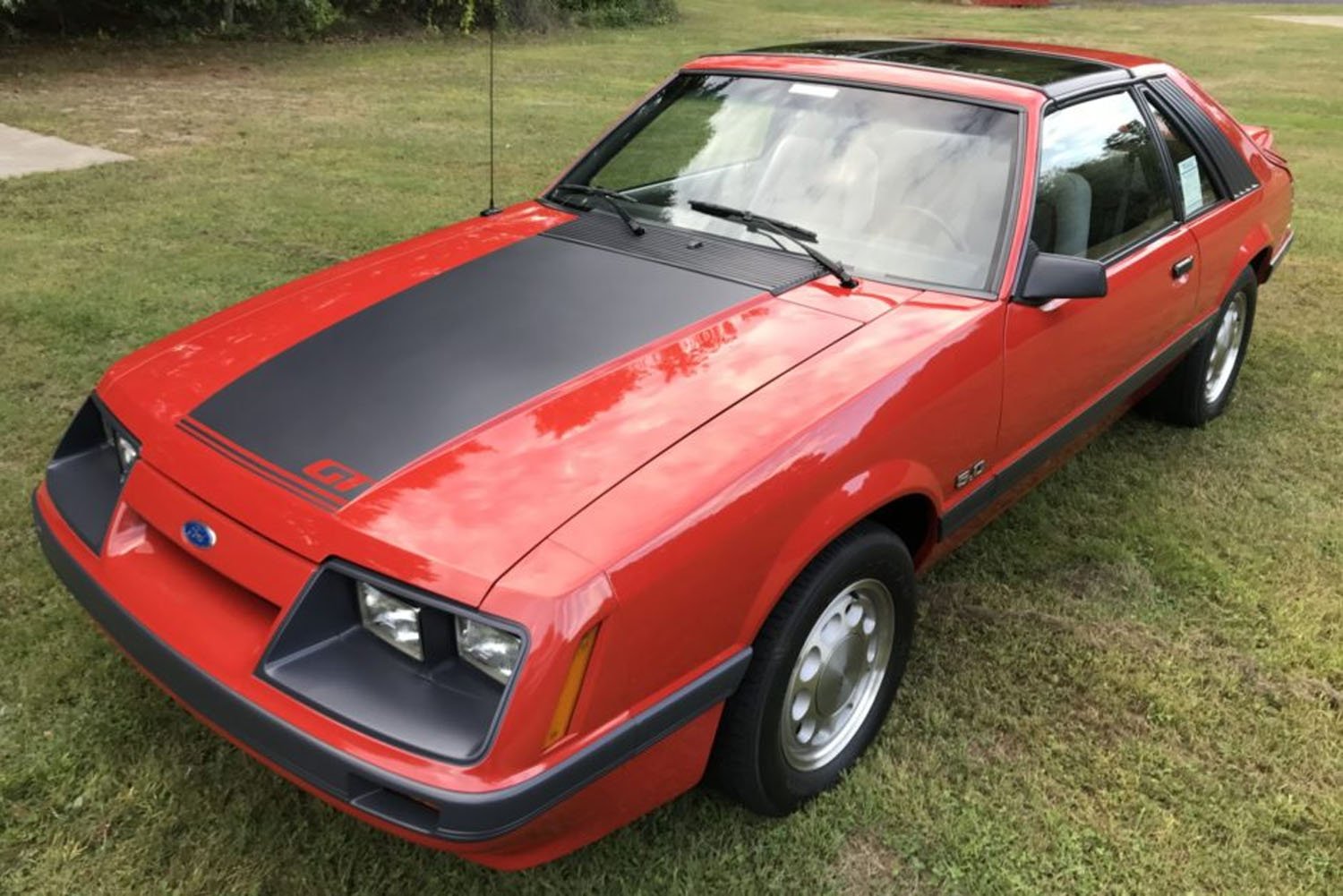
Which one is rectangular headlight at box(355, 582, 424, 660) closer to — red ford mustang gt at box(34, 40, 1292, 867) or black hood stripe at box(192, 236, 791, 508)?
red ford mustang gt at box(34, 40, 1292, 867)

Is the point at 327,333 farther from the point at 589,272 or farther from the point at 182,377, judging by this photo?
the point at 589,272

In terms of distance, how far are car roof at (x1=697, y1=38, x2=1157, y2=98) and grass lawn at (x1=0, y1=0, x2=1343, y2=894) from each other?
145 cm

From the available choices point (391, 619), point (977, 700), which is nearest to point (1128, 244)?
point (977, 700)

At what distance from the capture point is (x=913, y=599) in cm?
252

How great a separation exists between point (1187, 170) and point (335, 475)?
3144 mm

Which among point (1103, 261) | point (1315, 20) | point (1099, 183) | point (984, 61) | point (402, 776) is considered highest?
point (1315, 20)

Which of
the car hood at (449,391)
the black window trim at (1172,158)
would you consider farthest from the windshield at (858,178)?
the black window trim at (1172,158)

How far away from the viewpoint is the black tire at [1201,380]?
401cm

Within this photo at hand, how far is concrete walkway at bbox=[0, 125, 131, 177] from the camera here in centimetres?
742

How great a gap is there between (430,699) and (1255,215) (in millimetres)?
3764

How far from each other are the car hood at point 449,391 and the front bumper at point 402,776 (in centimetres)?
30

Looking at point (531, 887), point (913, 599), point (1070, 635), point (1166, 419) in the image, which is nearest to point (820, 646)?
point (913, 599)

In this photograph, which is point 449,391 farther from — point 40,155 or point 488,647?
point 40,155

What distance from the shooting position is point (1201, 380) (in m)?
4.10
